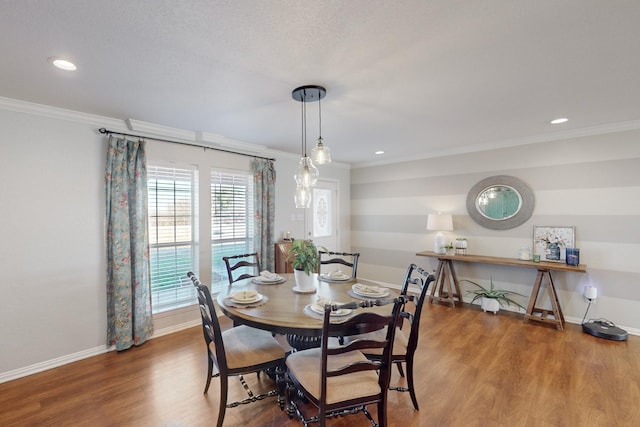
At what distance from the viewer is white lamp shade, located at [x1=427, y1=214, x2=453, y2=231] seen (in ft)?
14.7

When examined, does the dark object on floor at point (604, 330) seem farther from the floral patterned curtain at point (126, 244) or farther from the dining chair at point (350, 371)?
the floral patterned curtain at point (126, 244)

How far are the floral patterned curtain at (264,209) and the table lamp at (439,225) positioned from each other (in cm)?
256

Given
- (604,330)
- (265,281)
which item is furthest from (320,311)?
(604,330)

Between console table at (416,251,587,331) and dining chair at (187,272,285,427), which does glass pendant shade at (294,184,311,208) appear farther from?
console table at (416,251,587,331)

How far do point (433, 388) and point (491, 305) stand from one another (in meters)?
2.27

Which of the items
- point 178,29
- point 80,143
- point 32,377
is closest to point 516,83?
point 178,29

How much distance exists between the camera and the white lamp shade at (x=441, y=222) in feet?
14.7

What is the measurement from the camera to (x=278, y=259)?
14.4 ft

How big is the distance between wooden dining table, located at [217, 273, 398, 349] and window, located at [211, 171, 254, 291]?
1.31 metres

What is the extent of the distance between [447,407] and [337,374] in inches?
46.1

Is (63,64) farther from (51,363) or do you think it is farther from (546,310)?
(546,310)

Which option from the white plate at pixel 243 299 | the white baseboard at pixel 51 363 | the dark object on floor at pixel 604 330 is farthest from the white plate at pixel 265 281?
the dark object on floor at pixel 604 330

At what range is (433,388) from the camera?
2.37 m

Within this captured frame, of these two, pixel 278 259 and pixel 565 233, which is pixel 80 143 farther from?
pixel 565 233
